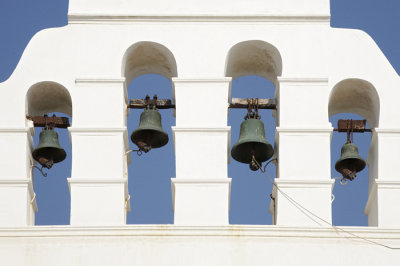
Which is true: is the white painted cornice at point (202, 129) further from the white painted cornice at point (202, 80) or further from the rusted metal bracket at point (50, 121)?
the rusted metal bracket at point (50, 121)

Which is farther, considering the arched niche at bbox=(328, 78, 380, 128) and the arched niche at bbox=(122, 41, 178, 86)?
the arched niche at bbox=(122, 41, 178, 86)

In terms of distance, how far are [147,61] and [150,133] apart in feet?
3.28

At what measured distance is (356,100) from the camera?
39.3 m

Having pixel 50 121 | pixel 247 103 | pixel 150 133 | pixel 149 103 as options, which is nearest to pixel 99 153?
pixel 150 133

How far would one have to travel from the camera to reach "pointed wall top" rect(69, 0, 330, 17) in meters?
39.2

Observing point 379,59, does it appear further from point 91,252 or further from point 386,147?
point 91,252

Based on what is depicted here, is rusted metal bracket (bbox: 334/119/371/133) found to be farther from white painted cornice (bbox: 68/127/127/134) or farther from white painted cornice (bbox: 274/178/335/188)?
white painted cornice (bbox: 68/127/127/134)

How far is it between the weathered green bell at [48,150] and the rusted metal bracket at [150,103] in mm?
1106

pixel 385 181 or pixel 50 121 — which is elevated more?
pixel 50 121

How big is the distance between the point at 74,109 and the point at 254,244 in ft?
10.4

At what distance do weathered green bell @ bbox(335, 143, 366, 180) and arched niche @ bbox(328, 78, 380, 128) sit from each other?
43 centimetres

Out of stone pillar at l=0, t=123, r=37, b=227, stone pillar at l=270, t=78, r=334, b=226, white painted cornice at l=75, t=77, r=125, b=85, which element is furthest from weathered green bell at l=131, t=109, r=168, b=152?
stone pillar at l=270, t=78, r=334, b=226

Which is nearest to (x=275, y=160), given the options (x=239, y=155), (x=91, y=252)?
(x=239, y=155)

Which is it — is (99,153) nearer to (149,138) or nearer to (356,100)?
(149,138)
